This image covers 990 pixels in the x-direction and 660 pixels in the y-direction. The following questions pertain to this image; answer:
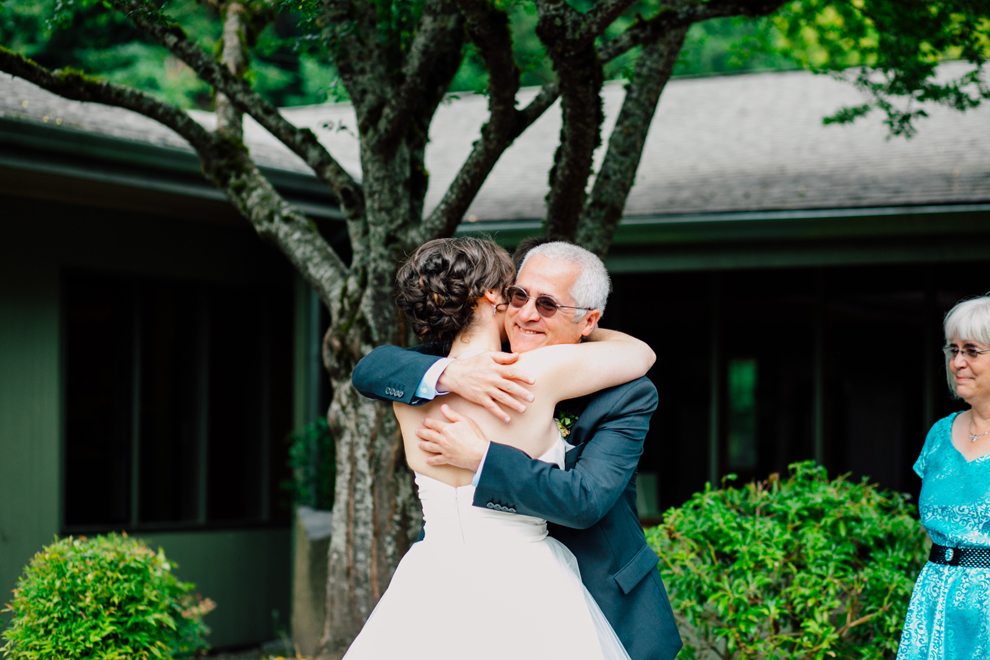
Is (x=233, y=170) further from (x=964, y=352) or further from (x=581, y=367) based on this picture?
(x=964, y=352)

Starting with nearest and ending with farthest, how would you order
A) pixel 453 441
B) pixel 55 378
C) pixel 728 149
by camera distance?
pixel 453 441 < pixel 55 378 < pixel 728 149

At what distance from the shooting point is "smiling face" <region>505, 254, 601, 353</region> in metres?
2.47

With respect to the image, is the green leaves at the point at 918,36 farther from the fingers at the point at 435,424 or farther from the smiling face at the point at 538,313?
the fingers at the point at 435,424

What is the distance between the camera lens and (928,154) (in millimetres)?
7645

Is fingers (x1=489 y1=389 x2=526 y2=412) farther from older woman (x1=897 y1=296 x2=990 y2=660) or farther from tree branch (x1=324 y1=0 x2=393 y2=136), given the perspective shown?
tree branch (x1=324 y1=0 x2=393 y2=136)

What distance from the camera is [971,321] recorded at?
3.25m

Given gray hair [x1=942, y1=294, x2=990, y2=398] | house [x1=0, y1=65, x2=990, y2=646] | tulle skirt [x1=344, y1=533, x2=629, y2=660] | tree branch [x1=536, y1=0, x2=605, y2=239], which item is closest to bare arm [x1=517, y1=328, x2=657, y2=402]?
tulle skirt [x1=344, y1=533, x2=629, y2=660]

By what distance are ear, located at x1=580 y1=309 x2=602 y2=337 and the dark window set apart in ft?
18.7

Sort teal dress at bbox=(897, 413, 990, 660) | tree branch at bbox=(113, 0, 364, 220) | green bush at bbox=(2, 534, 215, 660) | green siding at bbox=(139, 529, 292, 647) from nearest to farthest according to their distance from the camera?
teal dress at bbox=(897, 413, 990, 660) → green bush at bbox=(2, 534, 215, 660) → tree branch at bbox=(113, 0, 364, 220) → green siding at bbox=(139, 529, 292, 647)

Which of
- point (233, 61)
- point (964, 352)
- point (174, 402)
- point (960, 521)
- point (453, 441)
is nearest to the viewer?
point (453, 441)

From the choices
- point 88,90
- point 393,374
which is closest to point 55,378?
point 88,90

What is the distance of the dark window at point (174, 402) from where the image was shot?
A: 7.25m

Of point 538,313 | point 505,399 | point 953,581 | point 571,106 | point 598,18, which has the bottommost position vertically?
point 953,581

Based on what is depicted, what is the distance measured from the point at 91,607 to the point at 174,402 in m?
3.62
